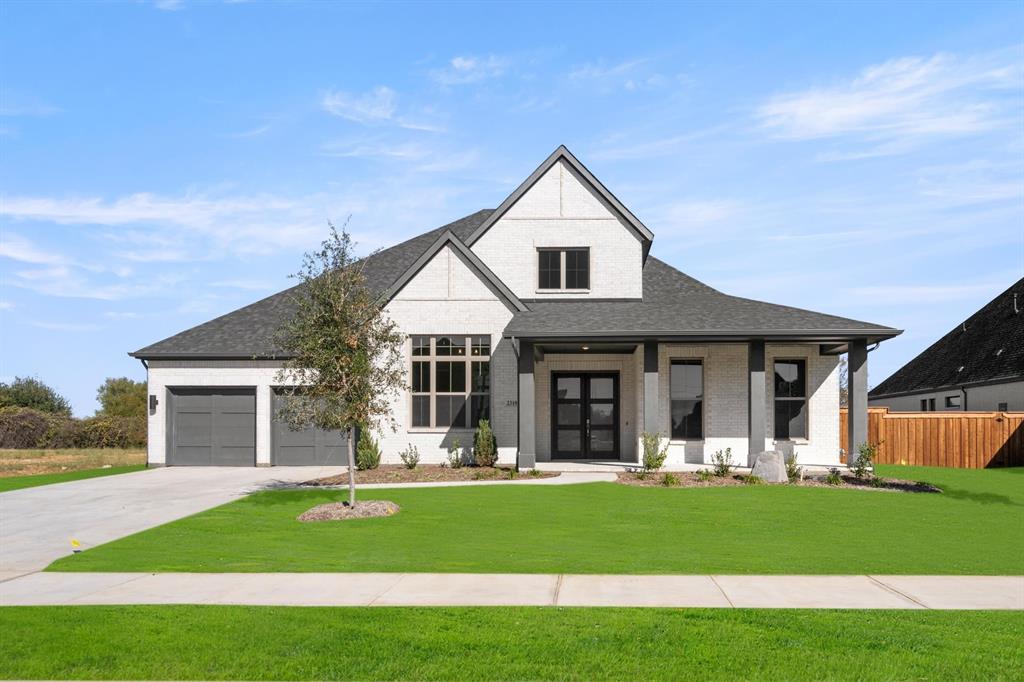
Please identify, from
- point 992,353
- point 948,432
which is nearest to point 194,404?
point 948,432

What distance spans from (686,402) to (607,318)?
12.3 ft

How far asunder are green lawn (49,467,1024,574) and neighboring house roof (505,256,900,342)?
198 inches

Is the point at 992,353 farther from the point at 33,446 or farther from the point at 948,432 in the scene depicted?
the point at 33,446

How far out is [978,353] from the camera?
36312 millimetres

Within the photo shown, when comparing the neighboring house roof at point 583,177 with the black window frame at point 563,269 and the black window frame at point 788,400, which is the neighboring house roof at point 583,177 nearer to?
the black window frame at point 563,269

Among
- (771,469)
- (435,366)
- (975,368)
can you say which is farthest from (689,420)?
(975,368)

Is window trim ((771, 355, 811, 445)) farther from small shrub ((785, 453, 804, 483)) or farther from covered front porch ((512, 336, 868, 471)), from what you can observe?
small shrub ((785, 453, 804, 483))

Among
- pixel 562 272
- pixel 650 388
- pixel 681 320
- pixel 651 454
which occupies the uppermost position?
pixel 562 272

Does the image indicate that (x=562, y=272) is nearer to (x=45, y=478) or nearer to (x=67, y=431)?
(x=45, y=478)

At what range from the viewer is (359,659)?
265 inches

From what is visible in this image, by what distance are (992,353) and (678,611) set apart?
3292 centimetres

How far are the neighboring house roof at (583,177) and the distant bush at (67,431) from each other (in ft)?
80.9

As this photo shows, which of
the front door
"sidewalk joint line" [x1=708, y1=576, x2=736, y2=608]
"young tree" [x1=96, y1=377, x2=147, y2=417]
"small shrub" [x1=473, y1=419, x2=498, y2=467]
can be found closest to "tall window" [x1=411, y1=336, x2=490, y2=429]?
"small shrub" [x1=473, y1=419, x2=498, y2=467]

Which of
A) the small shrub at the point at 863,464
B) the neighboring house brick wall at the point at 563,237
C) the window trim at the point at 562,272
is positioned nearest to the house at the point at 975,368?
the small shrub at the point at 863,464
